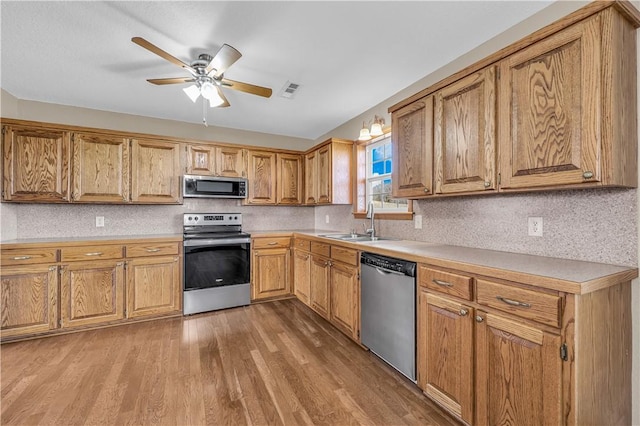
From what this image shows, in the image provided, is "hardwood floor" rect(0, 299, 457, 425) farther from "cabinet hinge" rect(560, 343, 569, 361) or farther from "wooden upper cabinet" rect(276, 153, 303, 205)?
"wooden upper cabinet" rect(276, 153, 303, 205)

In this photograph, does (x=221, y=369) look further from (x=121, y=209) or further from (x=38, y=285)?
(x=121, y=209)

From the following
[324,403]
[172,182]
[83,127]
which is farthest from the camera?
[172,182]

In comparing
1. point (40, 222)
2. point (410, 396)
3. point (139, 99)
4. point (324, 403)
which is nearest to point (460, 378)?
point (410, 396)

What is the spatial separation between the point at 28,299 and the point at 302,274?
8.83 feet

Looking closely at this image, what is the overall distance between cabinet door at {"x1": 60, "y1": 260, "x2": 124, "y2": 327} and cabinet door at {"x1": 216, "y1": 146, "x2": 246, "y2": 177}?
1604 millimetres

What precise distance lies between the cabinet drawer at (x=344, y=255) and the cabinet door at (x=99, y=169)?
8.25 ft

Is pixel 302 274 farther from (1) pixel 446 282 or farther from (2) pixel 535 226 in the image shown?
(2) pixel 535 226

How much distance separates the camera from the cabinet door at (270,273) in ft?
12.1

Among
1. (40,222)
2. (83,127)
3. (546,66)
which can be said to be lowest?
(40,222)

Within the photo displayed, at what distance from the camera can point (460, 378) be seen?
1555mm

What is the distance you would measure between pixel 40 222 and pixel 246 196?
90.0 inches

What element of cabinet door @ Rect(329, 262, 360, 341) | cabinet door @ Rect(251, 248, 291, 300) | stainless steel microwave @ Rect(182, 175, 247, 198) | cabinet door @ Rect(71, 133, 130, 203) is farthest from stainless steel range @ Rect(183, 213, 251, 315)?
cabinet door @ Rect(329, 262, 360, 341)

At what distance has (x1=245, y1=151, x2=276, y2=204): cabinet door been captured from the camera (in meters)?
4.00

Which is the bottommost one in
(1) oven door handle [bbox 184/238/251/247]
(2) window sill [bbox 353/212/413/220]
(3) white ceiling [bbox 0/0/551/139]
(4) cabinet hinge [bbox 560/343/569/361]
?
(4) cabinet hinge [bbox 560/343/569/361]
